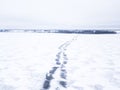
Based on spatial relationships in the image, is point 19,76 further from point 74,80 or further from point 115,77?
point 115,77

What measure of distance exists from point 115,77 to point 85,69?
0.94m

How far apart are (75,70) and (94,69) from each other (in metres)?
0.56

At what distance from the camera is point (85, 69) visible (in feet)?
15.1

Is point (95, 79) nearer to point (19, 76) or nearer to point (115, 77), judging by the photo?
point (115, 77)

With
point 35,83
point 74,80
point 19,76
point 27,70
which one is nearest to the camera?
point 35,83

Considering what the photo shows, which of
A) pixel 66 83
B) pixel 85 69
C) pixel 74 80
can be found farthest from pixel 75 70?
pixel 66 83

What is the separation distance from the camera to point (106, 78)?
3834 millimetres

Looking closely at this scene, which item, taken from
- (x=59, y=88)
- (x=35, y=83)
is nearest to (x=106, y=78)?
(x=59, y=88)

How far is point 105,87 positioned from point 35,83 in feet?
4.69

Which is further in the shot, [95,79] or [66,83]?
[95,79]

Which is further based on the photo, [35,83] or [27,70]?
[27,70]

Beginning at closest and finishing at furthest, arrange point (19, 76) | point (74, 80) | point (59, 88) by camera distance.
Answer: point (59, 88) → point (74, 80) → point (19, 76)

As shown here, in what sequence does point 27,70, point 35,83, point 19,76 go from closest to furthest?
point 35,83 < point 19,76 < point 27,70

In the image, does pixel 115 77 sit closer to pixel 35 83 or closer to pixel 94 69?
pixel 94 69
